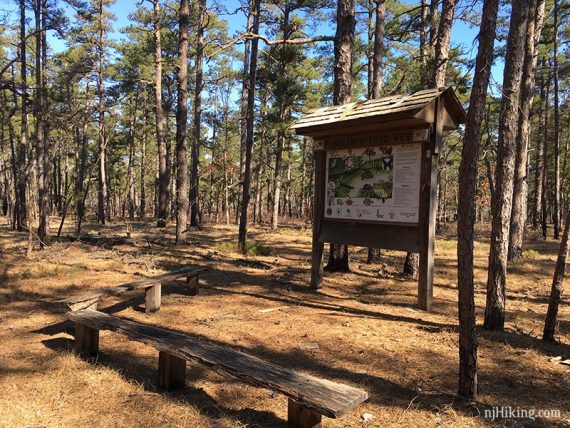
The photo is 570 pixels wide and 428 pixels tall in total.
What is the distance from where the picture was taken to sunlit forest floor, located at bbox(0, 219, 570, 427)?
137 inches

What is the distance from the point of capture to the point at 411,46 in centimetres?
2145

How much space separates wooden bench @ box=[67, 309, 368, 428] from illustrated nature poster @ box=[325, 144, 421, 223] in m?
4.06

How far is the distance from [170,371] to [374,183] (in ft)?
15.5

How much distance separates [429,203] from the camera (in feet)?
20.9

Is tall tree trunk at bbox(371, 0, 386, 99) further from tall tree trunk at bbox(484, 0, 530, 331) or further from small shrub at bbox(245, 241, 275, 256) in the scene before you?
tall tree trunk at bbox(484, 0, 530, 331)

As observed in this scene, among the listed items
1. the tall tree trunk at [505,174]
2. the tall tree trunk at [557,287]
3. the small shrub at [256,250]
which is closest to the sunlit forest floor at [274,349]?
the tall tree trunk at [557,287]

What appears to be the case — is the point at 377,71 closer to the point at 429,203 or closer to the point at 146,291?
the point at 429,203

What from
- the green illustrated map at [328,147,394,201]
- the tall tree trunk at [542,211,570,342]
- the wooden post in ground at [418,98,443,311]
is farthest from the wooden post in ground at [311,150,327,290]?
the tall tree trunk at [542,211,570,342]

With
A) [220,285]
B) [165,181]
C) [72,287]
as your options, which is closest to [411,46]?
[165,181]

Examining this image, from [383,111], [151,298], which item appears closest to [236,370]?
[151,298]

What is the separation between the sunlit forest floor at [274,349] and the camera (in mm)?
3469

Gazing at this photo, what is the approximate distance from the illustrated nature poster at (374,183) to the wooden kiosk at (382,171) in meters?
0.02

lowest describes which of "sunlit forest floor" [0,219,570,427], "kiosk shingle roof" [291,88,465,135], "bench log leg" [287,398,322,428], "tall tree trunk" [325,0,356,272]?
"sunlit forest floor" [0,219,570,427]

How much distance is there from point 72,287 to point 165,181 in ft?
48.9
